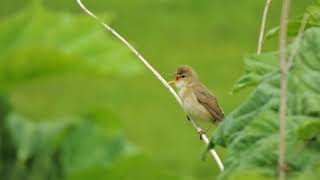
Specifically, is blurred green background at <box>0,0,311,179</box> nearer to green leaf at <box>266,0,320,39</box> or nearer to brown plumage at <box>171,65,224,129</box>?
brown plumage at <box>171,65,224,129</box>

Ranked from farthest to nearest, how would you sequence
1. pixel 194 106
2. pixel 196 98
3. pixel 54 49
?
pixel 196 98, pixel 194 106, pixel 54 49

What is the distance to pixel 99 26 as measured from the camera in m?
3.38

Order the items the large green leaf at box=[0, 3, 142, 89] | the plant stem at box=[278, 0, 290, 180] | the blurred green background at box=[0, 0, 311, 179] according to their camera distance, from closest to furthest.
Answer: the plant stem at box=[278, 0, 290, 180] < the large green leaf at box=[0, 3, 142, 89] < the blurred green background at box=[0, 0, 311, 179]

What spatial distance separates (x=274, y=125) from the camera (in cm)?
157

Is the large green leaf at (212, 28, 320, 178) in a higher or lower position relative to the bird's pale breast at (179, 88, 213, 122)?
lower

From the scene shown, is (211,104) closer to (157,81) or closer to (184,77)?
(184,77)

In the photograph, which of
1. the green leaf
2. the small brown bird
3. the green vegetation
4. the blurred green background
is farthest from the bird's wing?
the green vegetation

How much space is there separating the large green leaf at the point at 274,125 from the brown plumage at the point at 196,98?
3.09 metres

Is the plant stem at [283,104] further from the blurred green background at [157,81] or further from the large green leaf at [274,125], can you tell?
the blurred green background at [157,81]

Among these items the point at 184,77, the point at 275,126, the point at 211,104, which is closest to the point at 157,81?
the point at 184,77

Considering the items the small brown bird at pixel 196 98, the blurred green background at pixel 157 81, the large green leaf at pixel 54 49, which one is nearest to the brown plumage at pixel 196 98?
the small brown bird at pixel 196 98

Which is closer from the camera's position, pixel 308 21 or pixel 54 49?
pixel 308 21

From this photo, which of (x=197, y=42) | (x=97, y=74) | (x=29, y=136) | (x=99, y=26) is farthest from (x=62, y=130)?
(x=197, y=42)

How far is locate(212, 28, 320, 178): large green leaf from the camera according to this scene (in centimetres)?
155
